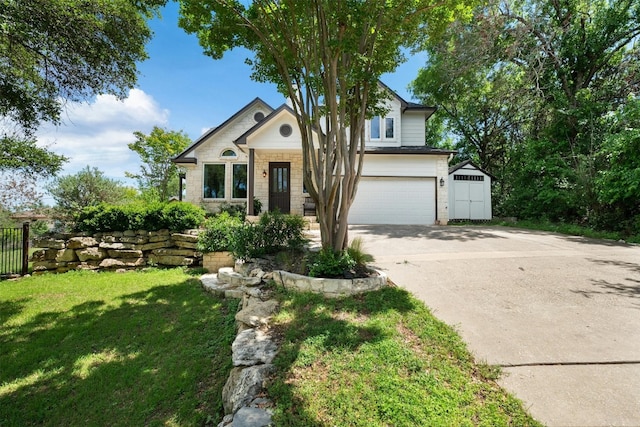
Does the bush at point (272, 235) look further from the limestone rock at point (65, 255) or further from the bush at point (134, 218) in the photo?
the limestone rock at point (65, 255)

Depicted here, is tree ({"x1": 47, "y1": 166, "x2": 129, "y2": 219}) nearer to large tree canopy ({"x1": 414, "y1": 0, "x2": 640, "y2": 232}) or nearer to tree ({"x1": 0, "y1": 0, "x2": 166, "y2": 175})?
tree ({"x1": 0, "y1": 0, "x2": 166, "y2": 175})

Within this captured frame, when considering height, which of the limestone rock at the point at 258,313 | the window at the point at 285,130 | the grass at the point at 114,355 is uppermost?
the window at the point at 285,130

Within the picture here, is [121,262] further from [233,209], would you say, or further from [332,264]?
[332,264]

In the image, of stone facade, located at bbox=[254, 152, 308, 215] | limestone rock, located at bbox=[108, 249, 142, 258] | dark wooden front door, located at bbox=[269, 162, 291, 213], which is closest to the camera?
limestone rock, located at bbox=[108, 249, 142, 258]

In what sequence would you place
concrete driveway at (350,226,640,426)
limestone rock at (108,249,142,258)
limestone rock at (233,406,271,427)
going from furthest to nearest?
1. limestone rock at (108,249,142,258)
2. concrete driveway at (350,226,640,426)
3. limestone rock at (233,406,271,427)

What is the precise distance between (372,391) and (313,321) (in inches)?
52.5

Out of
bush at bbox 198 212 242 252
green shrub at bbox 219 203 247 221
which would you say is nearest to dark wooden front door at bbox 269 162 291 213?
green shrub at bbox 219 203 247 221

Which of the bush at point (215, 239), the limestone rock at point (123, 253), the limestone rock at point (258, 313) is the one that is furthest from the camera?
the limestone rock at point (123, 253)

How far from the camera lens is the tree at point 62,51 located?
224 inches

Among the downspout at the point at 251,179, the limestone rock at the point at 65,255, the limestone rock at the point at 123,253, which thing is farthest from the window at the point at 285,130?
the limestone rock at the point at 65,255

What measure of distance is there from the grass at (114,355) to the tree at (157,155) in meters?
19.7

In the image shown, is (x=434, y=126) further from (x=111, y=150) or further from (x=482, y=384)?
(x=111, y=150)

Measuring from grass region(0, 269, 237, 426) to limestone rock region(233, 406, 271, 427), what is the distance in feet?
2.00

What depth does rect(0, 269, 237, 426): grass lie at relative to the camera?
2904mm
